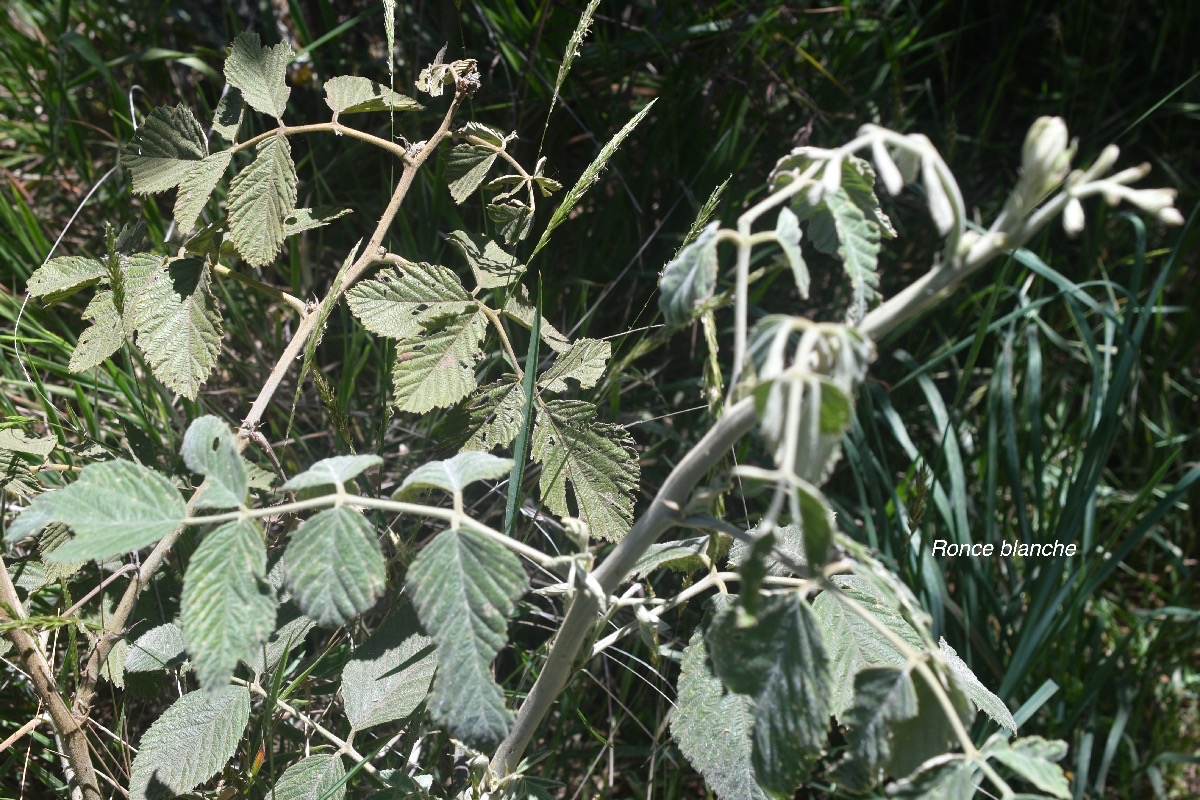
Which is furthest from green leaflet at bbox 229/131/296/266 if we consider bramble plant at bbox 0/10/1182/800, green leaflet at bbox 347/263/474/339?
green leaflet at bbox 347/263/474/339

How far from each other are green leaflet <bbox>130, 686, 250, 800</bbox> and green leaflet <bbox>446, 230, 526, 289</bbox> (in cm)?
54

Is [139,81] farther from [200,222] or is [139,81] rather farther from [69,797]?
[69,797]

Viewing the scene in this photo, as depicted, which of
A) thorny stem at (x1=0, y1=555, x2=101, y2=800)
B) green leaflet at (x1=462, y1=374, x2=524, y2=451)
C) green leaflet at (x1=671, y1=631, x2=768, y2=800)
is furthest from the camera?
green leaflet at (x1=462, y1=374, x2=524, y2=451)

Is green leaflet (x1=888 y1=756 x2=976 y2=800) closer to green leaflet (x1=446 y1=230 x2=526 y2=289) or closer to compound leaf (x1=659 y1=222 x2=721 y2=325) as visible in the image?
compound leaf (x1=659 y1=222 x2=721 y2=325)

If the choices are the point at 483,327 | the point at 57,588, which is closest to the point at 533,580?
the point at 483,327

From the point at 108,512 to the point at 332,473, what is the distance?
171mm

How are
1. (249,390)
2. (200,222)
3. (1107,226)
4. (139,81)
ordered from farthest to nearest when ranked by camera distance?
(1107,226) < (139,81) < (249,390) < (200,222)

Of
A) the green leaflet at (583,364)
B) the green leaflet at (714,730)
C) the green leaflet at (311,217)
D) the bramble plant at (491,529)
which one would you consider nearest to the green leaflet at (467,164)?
the bramble plant at (491,529)

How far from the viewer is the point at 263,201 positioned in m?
1.14

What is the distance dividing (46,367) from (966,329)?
183cm

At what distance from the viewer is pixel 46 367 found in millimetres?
1597

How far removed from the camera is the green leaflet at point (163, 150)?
1.16 metres

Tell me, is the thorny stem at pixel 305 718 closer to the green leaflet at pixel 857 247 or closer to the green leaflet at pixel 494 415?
the green leaflet at pixel 494 415

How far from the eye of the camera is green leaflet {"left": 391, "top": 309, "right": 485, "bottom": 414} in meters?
1.08
